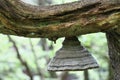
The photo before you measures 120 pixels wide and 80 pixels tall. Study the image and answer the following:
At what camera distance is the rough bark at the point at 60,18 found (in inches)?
57.8

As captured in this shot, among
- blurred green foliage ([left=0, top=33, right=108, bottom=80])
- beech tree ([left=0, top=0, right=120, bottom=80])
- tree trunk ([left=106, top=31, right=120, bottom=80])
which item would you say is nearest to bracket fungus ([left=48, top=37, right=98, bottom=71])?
beech tree ([left=0, top=0, right=120, bottom=80])

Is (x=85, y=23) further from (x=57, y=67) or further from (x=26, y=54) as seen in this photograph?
(x=26, y=54)

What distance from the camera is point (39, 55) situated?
4.10 metres

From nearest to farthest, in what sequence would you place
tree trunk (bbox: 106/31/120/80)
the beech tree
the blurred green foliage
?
the beech tree → tree trunk (bbox: 106/31/120/80) → the blurred green foliage

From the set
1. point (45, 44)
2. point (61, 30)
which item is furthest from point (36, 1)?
point (61, 30)

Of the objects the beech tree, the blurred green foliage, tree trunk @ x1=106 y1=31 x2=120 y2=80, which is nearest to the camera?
the beech tree

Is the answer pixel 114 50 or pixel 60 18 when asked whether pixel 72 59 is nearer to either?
pixel 60 18

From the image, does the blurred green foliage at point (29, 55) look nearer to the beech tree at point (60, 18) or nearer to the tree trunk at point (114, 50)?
the tree trunk at point (114, 50)

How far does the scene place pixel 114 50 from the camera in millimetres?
1751

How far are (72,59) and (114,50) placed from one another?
12.9 inches

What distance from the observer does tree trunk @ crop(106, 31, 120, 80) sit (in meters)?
1.66

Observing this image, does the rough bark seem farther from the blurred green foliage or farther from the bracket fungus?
the blurred green foliage

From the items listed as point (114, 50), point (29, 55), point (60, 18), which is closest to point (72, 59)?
point (60, 18)

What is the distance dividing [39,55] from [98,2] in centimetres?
268
